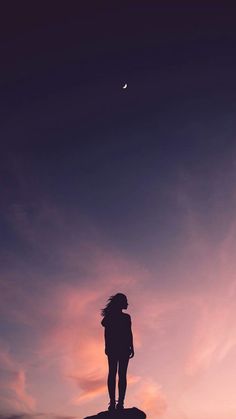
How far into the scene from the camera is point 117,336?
12.8 metres

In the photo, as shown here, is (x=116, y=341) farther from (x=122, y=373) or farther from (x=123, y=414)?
(x=123, y=414)

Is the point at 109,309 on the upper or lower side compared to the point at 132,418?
upper

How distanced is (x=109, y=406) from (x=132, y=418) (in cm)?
82

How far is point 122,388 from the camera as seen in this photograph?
1280 centimetres

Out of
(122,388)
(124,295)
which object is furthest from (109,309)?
(122,388)

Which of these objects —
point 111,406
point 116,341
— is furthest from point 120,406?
point 116,341

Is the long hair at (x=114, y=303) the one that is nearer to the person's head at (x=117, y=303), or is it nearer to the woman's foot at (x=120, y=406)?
the person's head at (x=117, y=303)

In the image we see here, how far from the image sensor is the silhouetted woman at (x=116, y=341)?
42.0ft

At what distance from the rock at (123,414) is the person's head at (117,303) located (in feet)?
8.63

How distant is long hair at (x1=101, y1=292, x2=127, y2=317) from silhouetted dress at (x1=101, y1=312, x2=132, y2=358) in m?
0.12

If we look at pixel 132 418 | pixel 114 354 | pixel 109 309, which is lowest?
pixel 132 418

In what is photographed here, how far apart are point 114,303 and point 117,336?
932 mm

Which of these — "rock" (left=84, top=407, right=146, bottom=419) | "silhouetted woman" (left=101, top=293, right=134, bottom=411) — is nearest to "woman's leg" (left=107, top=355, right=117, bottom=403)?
"silhouetted woman" (left=101, top=293, right=134, bottom=411)

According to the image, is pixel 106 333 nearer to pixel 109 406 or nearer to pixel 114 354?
pixel 114 354
